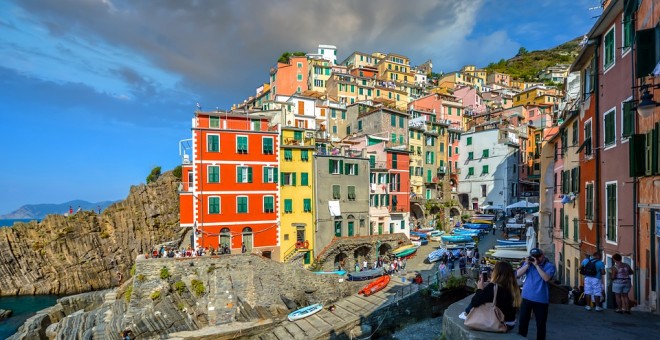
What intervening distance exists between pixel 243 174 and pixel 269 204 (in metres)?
4.08

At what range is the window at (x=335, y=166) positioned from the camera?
42347mm

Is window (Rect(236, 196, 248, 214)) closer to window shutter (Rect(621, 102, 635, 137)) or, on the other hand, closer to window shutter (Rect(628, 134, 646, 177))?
window shutter (Rect(621, 102, 635, 137))

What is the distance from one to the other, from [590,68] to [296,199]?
28.4m

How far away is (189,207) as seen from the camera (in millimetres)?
34750

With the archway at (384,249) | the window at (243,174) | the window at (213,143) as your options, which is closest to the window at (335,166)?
the window at (243,174)

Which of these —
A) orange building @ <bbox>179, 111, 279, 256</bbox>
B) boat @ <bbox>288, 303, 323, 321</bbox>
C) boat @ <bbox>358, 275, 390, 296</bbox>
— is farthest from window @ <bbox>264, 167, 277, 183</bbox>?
boat @ <bbox>358, 275, 390, 296</bbox>

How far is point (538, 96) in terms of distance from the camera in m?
89.2

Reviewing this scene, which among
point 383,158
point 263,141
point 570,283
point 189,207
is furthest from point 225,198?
point 570,283

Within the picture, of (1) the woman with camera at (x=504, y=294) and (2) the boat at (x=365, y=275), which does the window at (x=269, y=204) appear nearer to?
(2) the boat at (x=365, y=275)

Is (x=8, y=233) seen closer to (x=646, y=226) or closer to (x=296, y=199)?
(x=296, y=199)

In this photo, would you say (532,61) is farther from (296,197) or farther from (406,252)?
(296,197)

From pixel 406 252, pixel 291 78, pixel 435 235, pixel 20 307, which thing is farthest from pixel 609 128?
pixel 291 78

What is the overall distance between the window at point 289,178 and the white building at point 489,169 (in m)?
36.4

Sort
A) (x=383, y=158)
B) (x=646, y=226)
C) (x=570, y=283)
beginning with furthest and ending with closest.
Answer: (x=383, y=158) → (x=570, y=283) → (x=646, y=226)
